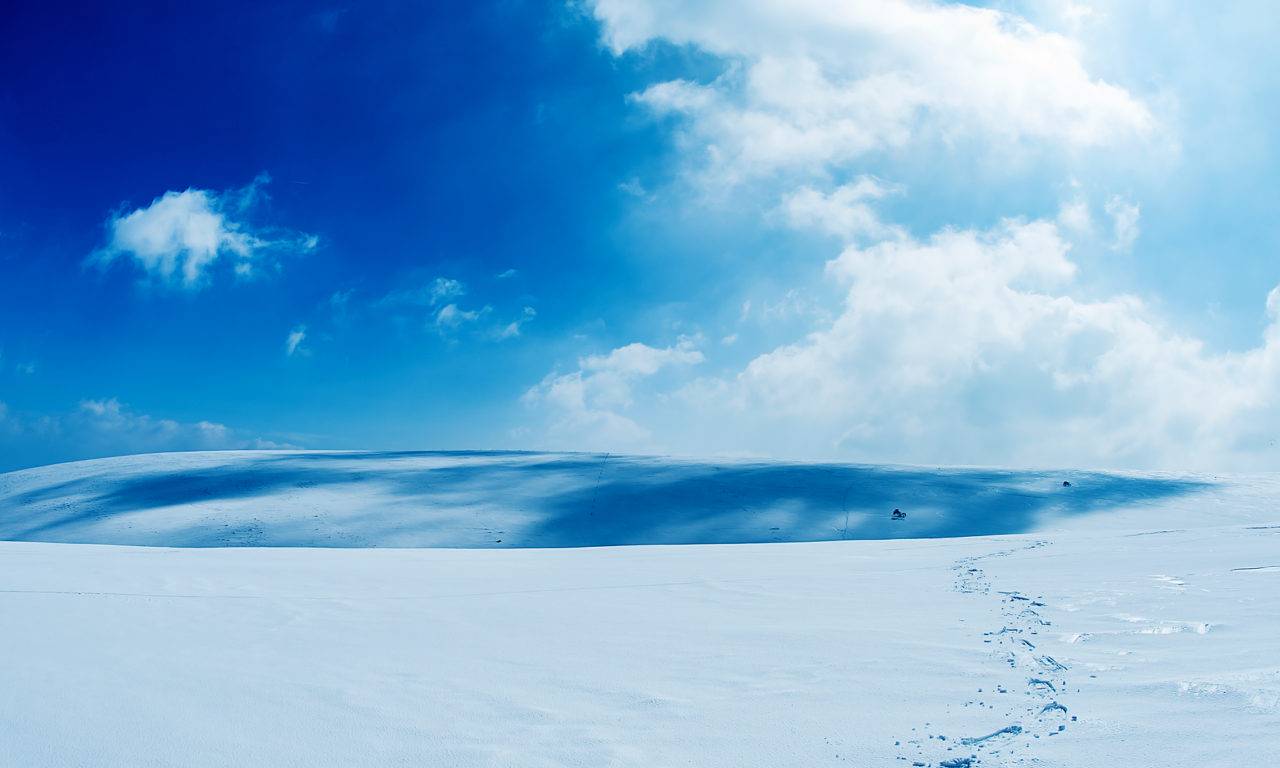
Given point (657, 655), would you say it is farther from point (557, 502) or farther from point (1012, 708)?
point (557, 502)

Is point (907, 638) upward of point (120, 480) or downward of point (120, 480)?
downward

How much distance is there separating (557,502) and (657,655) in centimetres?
2405

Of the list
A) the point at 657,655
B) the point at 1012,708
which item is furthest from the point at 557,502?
the point at 1012,708

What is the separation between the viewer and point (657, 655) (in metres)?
5.85

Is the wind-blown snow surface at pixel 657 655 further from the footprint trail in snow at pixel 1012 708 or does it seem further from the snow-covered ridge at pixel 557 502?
the snow-covered ridge at pixel 557 502

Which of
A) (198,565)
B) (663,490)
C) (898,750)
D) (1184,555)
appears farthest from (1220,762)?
(663,490)

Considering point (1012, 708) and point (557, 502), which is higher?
point (557, 502)

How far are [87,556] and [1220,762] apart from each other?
55.2ft

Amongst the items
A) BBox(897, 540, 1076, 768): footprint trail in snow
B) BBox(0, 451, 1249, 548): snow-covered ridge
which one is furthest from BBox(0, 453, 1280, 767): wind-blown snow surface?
BBox(0, 451, 1249, 548): snow-covered ridge

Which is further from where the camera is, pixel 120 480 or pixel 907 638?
pixel 120 480

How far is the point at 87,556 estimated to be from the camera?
1425cm

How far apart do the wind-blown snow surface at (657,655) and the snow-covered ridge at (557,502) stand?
1013 centimetres

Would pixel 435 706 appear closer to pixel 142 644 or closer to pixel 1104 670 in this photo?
pixel 142 644

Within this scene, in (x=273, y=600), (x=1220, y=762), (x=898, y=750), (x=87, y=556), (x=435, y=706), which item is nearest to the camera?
(x=1220, y=762)
